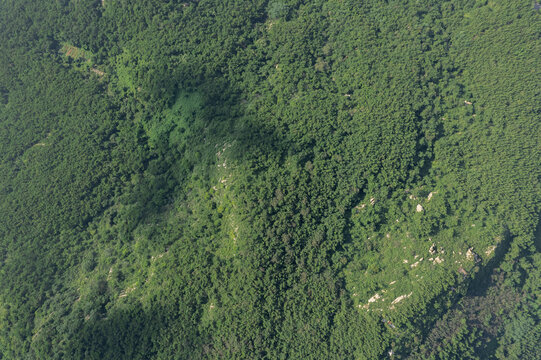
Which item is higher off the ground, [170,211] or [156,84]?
[156,84]

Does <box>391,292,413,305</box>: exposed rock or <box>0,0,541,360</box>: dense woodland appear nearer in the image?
<box>391,292,413,305</box>: exposed rock

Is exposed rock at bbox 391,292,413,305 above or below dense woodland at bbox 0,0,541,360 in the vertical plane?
below

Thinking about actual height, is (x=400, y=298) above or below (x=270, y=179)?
below

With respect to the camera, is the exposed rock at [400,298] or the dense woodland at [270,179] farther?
the dense woodland at [270,179]

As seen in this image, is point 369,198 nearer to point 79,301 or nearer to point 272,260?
point 272,260

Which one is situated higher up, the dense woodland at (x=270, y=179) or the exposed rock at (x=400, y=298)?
the dense woodland at (x=270, y=179)

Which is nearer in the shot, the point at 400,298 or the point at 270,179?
the point at 400,298

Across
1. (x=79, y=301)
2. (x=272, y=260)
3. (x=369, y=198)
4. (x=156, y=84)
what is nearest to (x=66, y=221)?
(x=79, y=301)

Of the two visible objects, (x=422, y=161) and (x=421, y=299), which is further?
(x=422, y=161)
